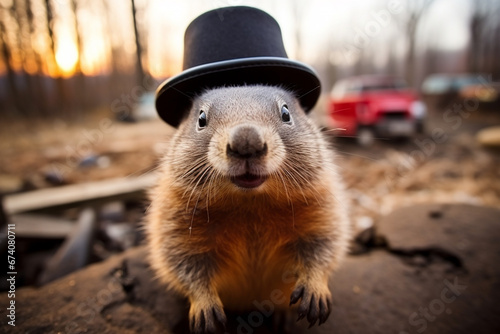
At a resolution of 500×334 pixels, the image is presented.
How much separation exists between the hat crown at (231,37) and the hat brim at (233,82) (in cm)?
10

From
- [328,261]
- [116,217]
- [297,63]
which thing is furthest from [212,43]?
[116,217]

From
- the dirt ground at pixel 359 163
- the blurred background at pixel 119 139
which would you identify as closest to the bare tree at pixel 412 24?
the blurred background at pixel 119 139

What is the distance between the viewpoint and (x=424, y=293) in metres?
2.32

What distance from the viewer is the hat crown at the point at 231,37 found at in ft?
6.27

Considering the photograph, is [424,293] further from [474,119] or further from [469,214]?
[474,119]

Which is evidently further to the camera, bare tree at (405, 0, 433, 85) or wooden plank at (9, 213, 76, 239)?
bare tree at (405, 0, 433, 85)

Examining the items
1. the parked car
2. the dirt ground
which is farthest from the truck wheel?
the dirt ground

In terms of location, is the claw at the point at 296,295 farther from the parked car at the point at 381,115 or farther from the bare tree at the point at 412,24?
the bare tree at the point at 412,24

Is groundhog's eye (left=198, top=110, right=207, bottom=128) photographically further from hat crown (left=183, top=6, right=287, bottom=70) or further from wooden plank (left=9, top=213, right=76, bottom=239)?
wooden plank (left=9, top=213, right=76, bottom=239)

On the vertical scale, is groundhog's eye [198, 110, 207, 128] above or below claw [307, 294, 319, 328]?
above

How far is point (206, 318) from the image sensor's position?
159 cm

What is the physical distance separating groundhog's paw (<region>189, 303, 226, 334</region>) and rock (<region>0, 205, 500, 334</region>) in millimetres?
239

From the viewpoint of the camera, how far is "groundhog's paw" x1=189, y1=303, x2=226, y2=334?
1.59 meters

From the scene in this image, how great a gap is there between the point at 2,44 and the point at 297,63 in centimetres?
646
